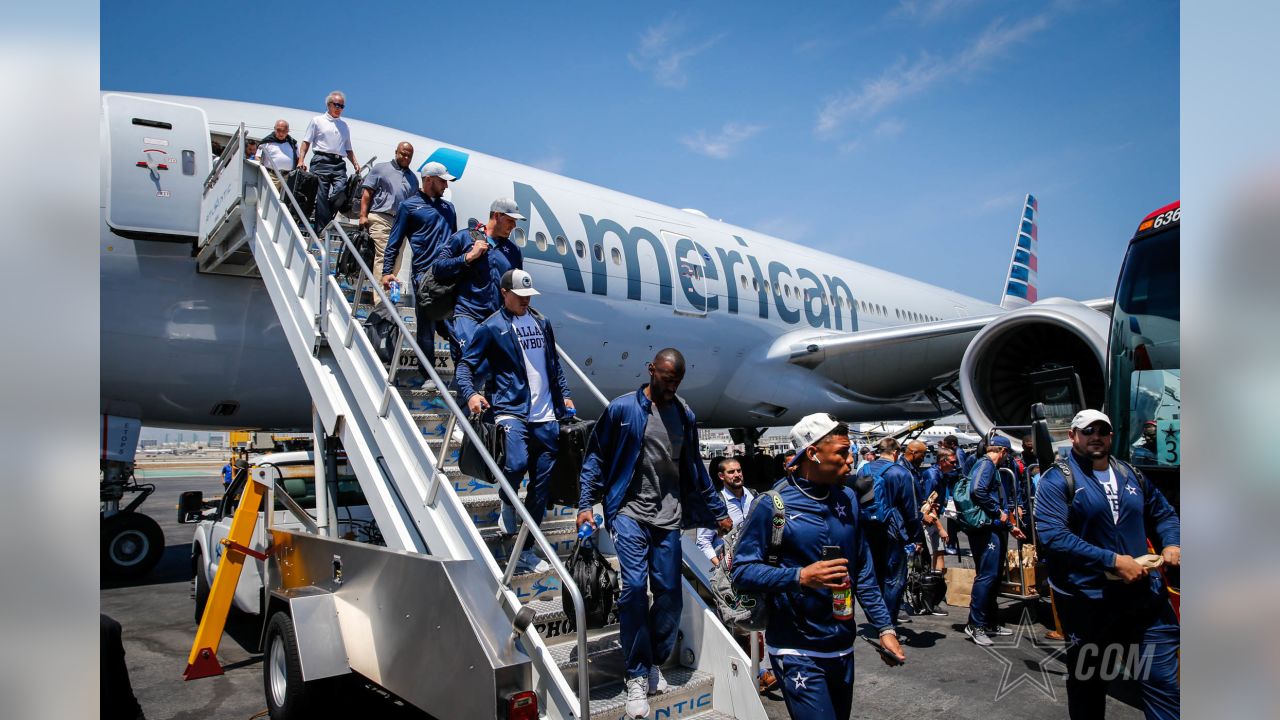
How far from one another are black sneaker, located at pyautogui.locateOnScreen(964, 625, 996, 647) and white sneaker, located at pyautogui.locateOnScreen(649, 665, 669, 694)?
146 inches

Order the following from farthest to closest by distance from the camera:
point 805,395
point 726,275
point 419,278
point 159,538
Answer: point 805,395
point 726,275
point 159,538
point 419,278

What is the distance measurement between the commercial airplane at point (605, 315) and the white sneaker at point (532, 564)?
4199mm

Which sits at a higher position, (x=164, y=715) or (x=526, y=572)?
(x=526, y=572)

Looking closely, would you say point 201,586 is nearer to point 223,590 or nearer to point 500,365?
point 223,590

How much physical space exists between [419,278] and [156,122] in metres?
3.28

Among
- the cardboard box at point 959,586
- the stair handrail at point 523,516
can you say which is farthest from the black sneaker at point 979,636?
the stair handrail at point 523,516

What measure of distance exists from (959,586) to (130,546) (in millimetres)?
8661

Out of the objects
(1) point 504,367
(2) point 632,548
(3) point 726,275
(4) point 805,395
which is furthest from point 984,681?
(4) point 805,395

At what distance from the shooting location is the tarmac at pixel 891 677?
4.76m

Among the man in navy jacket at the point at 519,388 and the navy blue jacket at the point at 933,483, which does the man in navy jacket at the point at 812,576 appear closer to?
the man in navy jacket at the point at 519,388

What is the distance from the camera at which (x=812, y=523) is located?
2.98 meters

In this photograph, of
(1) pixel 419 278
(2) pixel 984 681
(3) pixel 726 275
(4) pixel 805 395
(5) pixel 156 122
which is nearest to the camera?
(2) pixel 984 681
